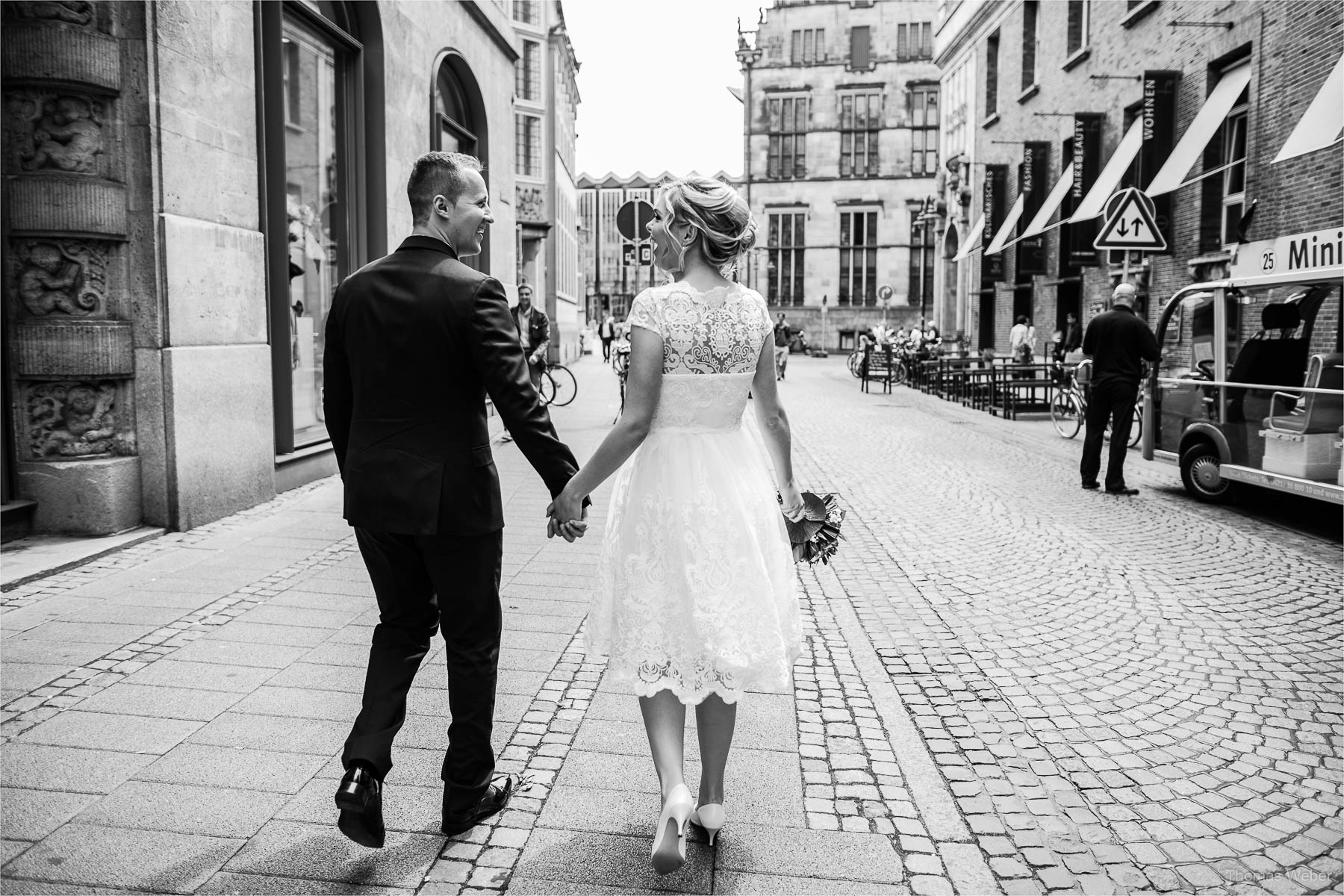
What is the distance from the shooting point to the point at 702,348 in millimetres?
3135

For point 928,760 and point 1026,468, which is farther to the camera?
point 1026,468

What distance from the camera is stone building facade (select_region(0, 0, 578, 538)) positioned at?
6863 millimetres

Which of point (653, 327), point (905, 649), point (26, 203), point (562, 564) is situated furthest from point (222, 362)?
point (653, 327)

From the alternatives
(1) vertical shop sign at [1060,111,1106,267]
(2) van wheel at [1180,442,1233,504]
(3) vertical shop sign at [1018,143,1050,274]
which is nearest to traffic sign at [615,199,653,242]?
(2) van wheel at [1180,442,1233,504]

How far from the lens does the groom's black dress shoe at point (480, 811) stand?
3250mm

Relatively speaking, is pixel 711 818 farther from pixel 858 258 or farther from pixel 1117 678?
pixel 858 258

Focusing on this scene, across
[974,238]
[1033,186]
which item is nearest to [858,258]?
[974,238]

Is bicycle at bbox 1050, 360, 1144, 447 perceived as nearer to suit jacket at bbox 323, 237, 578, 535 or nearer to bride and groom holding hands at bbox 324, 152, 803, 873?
bride and groom holding hands at bbox 324, 152, 803, 873

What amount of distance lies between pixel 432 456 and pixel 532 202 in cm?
4331

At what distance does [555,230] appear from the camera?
48094 millimetres

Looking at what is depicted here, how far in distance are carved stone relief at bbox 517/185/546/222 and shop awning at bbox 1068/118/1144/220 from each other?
86.6 ft

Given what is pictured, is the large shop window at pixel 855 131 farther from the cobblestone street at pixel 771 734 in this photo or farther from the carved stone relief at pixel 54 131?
the carved stone relief at pixel 54 131

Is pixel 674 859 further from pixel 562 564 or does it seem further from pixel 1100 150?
pixel 1100 150

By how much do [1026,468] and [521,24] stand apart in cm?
3549
